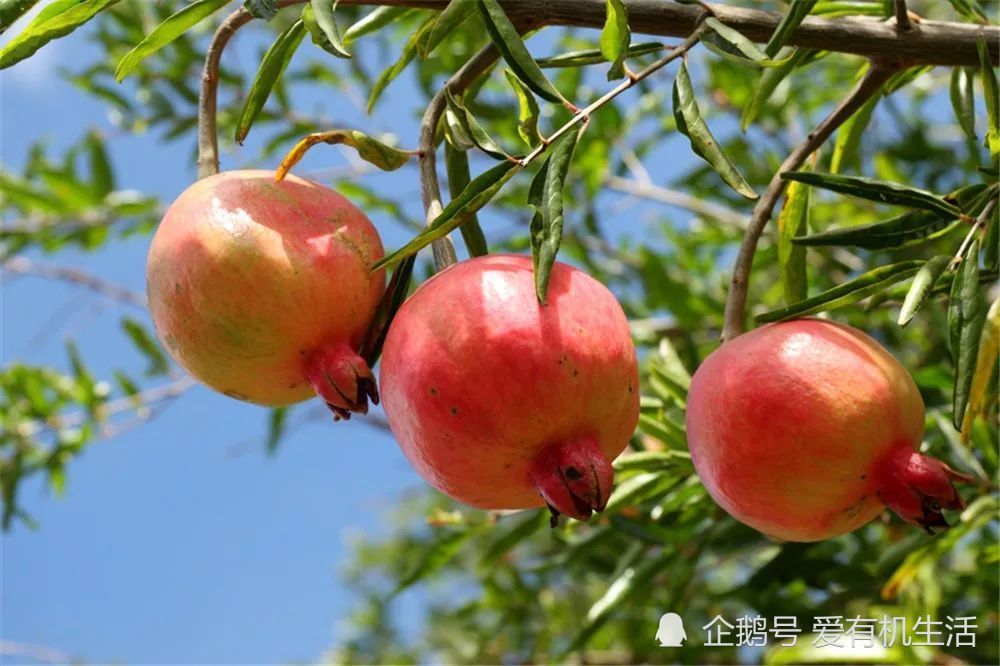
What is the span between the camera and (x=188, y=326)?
1.07 meters

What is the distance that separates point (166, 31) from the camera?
3.83 ft

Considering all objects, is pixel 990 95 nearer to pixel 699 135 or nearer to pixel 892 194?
pixel 892 194

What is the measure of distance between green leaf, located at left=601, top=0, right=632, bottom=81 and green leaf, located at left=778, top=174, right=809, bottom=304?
0.38 m

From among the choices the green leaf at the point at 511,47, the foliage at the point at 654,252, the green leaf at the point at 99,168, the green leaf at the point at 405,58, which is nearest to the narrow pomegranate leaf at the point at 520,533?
the foliage at the point at 654,252

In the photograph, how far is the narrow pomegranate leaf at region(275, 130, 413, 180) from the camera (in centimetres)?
107

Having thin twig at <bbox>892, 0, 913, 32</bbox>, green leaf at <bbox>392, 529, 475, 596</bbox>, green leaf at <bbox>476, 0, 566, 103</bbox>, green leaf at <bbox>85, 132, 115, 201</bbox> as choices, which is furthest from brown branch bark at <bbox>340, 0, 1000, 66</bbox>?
green leaf at <bbox>85, 132, 115, 201</bbox>

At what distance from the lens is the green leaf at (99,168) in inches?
128

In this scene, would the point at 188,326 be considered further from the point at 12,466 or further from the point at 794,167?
the point at 12,466

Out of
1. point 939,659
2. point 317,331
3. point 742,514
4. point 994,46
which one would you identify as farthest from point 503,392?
point 939,659

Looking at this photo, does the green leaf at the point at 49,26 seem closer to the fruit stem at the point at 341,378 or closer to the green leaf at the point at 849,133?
the fruit stem at the point at 341,378

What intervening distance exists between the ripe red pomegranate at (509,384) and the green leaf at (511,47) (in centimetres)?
19

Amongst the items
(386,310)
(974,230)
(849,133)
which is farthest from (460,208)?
(849,133)

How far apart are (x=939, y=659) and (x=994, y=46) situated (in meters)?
1.59

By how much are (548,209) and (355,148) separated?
0.72 feet
